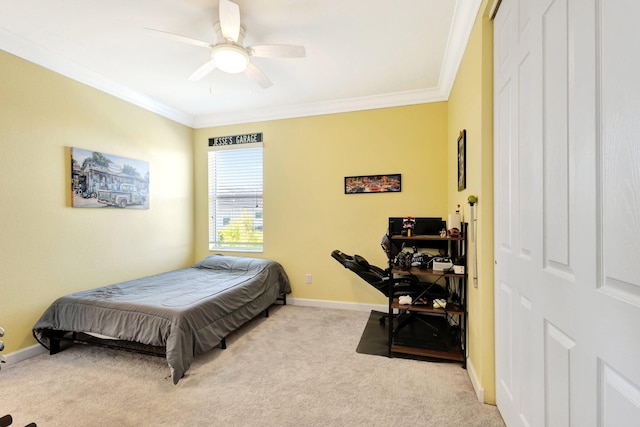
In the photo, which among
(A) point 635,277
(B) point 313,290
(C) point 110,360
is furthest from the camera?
(B) point 313,290

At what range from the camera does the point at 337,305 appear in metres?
3.56

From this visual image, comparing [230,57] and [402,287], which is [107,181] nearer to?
[230,57]

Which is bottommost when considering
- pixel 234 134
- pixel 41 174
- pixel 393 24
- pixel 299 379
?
pixel 299 379

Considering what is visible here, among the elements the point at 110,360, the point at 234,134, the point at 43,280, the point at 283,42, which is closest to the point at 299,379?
the point at 110,360

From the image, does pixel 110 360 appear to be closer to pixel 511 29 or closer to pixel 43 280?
pixel 43 280

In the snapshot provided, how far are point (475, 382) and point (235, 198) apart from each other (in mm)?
3513

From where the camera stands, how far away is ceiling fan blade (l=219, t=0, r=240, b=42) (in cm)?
172

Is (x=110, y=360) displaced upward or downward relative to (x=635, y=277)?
downward

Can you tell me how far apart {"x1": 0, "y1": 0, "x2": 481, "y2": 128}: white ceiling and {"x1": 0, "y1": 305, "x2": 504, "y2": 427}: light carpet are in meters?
2.62

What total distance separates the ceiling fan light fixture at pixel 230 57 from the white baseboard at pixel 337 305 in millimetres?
2831

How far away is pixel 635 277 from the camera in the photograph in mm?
670

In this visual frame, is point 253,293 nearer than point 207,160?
Yes

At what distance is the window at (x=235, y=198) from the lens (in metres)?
3.97

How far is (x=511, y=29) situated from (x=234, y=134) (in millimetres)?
3444
